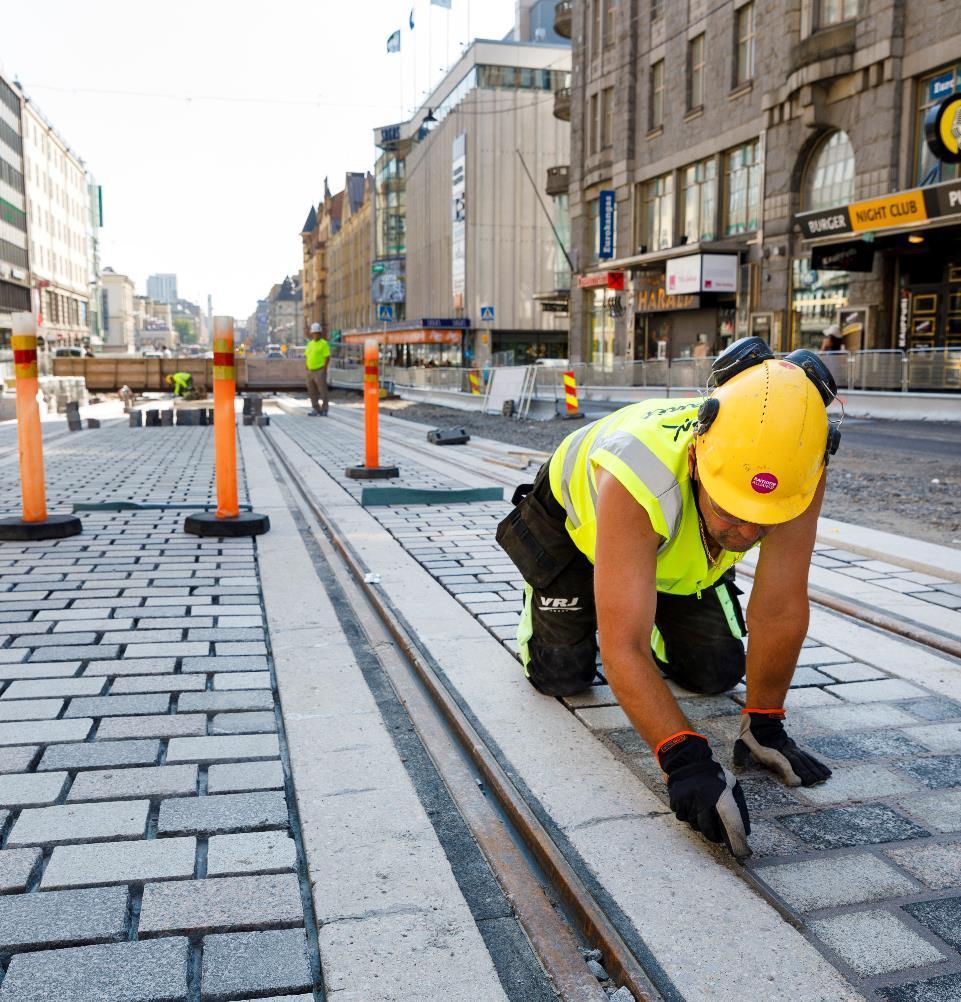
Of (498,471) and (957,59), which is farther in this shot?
(957,59)

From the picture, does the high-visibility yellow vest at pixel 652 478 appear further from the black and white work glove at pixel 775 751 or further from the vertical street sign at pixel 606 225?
the vertical street sign at pixel 606 225

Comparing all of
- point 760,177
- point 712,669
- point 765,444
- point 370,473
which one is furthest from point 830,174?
point 765,444

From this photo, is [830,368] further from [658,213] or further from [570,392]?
[658,213]

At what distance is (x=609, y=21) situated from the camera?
119 feet

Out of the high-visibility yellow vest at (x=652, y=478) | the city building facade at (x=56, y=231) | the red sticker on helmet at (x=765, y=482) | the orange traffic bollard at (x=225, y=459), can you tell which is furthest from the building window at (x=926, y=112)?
the city building facade at (x=56, y=231)

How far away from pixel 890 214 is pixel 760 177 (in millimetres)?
7393

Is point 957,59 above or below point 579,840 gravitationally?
above

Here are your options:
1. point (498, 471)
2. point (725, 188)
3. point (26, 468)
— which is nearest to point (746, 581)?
point (26, 468)

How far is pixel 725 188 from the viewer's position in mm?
29172

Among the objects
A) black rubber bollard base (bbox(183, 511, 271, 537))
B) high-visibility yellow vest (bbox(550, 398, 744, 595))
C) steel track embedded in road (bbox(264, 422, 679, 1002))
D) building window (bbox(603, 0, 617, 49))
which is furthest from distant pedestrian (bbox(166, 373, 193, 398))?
high-visibility yellow vest (bbox(550, 398, 744, 595))

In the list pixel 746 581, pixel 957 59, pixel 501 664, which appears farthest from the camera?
pixel 957 59

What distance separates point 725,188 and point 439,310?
36.9m

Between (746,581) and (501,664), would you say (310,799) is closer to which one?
(501,664)

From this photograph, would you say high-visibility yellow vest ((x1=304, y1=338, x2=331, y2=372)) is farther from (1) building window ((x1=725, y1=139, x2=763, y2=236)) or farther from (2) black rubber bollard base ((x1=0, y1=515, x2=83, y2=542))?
(2) black rubber bollard base ((x1=0, y1=515, x2=83, y2=542))
